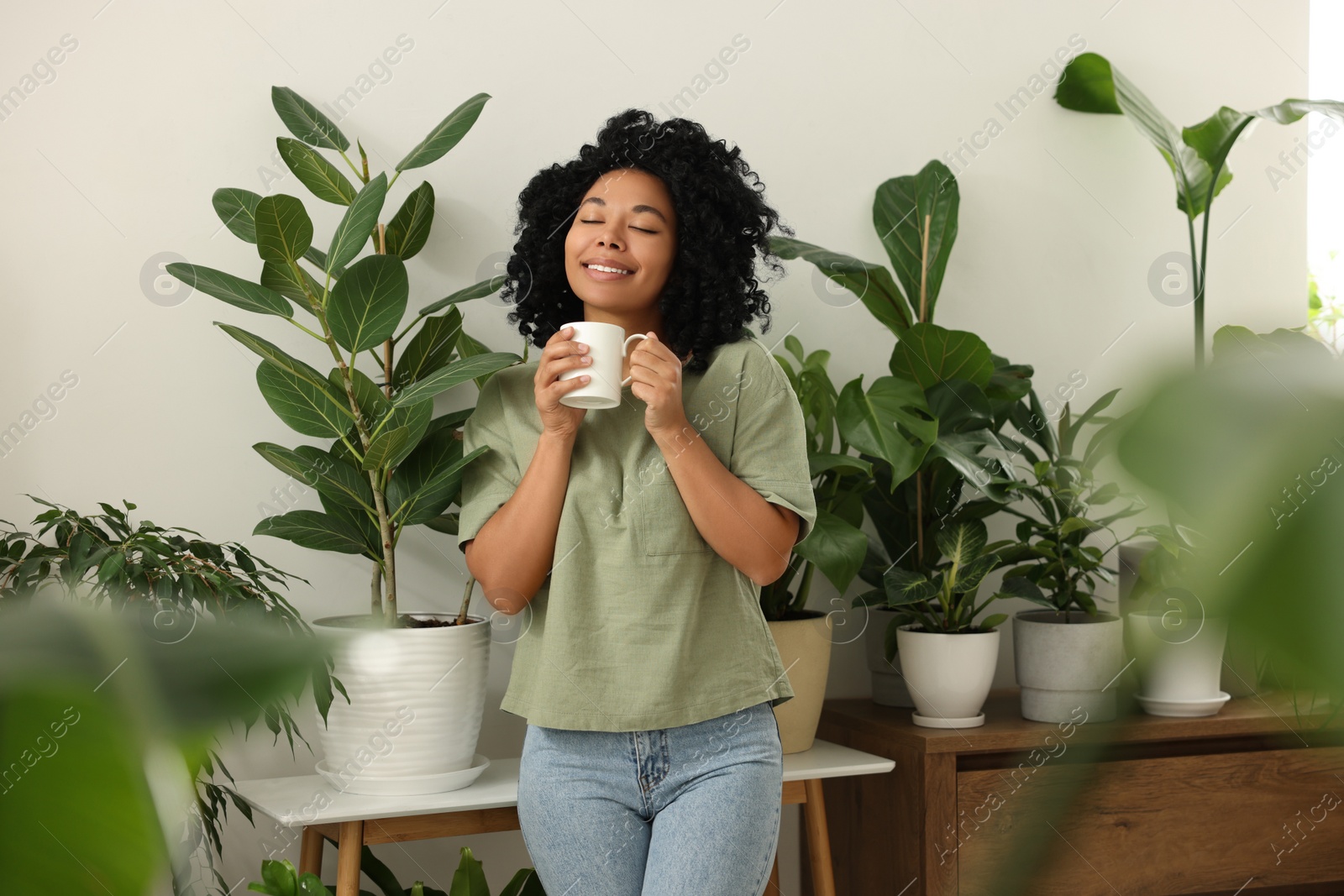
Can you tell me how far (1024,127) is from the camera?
1990 mm

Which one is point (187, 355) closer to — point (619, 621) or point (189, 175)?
point (189, 175)

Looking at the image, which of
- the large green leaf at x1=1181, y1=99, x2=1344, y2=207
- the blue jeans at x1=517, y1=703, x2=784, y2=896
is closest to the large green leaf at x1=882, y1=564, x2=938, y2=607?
the blue jeans at x1=517, y1=703, x2=784, y2=896

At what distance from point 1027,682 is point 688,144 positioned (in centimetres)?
96

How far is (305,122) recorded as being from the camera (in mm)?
1412

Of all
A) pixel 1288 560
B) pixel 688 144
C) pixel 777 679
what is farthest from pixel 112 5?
pixel 1288 560

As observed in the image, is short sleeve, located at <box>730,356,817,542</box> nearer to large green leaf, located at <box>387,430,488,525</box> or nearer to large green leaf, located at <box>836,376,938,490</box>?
large green leaf, located at <box>836,376,938,490</box>

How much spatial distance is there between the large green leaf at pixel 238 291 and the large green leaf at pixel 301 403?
0.08m

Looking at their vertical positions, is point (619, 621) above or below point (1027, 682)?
above

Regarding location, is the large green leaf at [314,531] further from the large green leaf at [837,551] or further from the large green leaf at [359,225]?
the large green leaf at [837,551]

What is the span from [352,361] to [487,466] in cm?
21

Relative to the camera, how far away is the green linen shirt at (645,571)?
1.26 m

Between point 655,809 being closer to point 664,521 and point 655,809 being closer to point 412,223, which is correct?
point 664,521

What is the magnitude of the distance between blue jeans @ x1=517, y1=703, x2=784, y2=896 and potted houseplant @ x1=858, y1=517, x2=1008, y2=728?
0.40m

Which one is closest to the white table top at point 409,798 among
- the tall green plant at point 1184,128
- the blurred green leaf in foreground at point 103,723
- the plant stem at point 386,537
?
the plant stem at point 386,537
